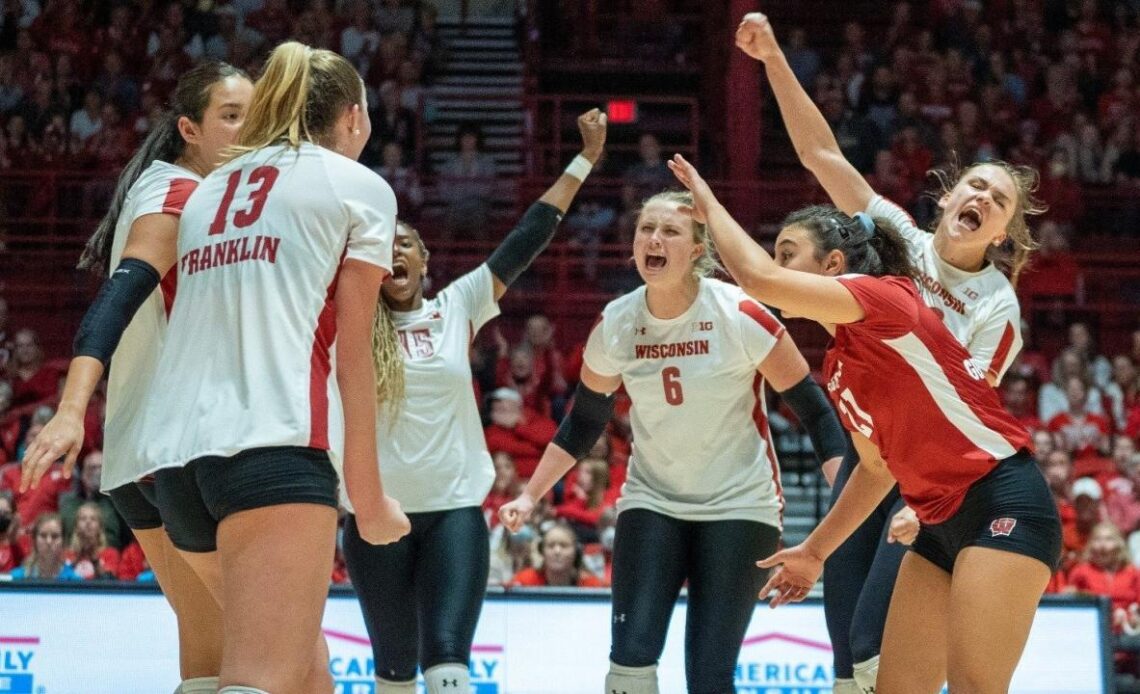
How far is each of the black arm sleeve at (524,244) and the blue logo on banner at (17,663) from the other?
3.45 metres

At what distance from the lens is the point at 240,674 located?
2.93 meters

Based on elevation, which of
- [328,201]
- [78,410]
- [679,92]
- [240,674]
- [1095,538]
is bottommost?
[1095,538]

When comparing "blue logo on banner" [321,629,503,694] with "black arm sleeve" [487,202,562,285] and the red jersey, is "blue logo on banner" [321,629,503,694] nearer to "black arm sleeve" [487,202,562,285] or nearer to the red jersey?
"black arm sleeve" [487,202,562,285]

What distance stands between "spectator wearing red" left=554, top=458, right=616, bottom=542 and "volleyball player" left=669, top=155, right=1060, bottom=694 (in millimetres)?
5340

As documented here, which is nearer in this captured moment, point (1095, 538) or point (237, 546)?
point (237, 546)

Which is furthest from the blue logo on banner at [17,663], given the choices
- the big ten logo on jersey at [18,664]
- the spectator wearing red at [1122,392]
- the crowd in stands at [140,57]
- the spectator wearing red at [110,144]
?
the spectator wearing red at [1122,392]

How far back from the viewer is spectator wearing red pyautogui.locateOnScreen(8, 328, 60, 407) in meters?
11.3

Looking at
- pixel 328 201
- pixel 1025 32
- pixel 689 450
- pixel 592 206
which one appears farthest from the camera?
pixel 1025 32

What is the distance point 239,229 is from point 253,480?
20.7 inches

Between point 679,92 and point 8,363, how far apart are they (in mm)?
7748

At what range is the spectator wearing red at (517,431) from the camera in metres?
10.8

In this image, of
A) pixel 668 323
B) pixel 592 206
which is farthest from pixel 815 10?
pixel 668 323

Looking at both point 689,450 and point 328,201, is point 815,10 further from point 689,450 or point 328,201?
point 328,201

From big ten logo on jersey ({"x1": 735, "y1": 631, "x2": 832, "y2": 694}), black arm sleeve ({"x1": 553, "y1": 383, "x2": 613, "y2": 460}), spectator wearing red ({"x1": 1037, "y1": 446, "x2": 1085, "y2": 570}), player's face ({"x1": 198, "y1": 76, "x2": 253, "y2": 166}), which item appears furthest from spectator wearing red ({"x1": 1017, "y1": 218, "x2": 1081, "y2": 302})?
player's face ({"x1": 198, "y1": 76, "x2": 253, "y2": 166})
